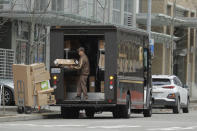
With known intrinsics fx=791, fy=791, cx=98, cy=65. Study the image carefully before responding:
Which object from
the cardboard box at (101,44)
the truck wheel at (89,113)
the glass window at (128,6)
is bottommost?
the truck wheel at (89,113)

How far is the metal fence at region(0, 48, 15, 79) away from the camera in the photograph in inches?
1438

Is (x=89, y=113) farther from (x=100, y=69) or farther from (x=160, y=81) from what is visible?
(x=160, y=81)

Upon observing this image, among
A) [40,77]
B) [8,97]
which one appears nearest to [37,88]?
[40,77]

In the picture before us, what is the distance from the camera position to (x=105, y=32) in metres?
24.1

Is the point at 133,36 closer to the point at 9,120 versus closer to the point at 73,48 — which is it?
the point at 73,48

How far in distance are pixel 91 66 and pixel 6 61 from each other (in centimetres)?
1250

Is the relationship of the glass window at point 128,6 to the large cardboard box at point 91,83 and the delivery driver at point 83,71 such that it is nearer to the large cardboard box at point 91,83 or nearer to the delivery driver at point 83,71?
the large cardboard box at point 91,83

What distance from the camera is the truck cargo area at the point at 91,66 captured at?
80.6ft

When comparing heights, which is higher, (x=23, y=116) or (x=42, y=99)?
(x=42, y=99)

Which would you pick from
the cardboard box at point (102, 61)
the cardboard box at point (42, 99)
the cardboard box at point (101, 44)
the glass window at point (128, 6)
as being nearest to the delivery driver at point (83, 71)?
the cardboard box at point (102, 61)

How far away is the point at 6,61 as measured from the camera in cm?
3712

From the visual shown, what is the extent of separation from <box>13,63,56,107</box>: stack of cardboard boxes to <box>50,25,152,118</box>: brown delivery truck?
26cm

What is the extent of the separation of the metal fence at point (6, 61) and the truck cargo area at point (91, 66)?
11.5 m

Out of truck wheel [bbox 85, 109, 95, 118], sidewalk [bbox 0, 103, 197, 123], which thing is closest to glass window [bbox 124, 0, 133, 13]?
truck wheel [bbox 85, 109, 95, 118]
